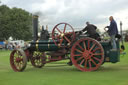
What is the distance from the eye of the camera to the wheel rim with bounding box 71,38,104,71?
739 centimetres

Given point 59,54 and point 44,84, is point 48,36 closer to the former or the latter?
point 59,54

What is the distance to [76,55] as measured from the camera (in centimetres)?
770

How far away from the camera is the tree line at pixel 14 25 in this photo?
49062 millimetres

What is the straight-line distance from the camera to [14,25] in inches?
1971

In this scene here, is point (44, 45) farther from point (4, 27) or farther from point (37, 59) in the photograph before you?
point (4, 27)

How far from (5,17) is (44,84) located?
47.9 meters

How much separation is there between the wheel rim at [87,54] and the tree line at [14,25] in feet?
132

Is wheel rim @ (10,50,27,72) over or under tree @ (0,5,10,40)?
under

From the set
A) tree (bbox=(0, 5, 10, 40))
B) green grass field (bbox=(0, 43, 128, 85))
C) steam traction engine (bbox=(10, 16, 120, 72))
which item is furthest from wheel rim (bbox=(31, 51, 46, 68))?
tree (bbox=(0, 5, 10, 40))

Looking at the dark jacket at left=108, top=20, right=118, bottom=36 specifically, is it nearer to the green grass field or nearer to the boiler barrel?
the green grass field

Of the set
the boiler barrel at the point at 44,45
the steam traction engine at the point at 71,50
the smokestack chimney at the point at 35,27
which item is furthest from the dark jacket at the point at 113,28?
the smokestack chimney at the point at 35,27

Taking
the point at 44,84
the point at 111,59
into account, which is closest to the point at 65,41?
the point at 111,59

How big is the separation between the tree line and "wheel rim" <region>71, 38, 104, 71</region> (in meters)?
40.1

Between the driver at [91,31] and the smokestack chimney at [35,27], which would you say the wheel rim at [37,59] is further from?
the driver at [91,31]
